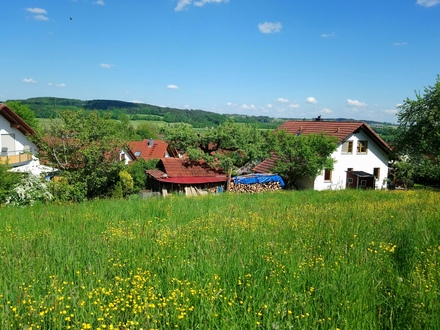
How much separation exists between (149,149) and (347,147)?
3708 cm

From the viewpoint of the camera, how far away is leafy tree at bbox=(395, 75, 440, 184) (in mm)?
27484

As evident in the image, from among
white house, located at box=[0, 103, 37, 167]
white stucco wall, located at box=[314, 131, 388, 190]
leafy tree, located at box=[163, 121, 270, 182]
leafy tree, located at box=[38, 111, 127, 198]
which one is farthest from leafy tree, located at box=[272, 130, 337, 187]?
white house, located at box=[0, 103, 37, 167]

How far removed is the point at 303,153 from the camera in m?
28.4

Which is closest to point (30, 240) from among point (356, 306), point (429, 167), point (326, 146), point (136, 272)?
point (136, 272)

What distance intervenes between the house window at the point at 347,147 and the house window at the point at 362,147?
0.97 meters

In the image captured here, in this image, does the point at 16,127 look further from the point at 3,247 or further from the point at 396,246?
the point at 396,246

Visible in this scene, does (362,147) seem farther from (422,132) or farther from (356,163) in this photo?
(422,132)

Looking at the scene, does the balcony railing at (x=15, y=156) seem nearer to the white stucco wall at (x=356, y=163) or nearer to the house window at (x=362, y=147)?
the white stucco wall at (x=356, y=163)

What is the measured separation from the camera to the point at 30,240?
20.2 ft

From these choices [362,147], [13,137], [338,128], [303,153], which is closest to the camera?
[303,153]

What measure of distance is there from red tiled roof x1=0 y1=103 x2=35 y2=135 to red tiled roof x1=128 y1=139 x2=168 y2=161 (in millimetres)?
28790

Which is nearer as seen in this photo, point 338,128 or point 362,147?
point 338,128

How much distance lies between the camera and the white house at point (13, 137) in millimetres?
26938

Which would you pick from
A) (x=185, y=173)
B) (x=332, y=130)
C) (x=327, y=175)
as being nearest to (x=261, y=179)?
(x=327, y=175)
